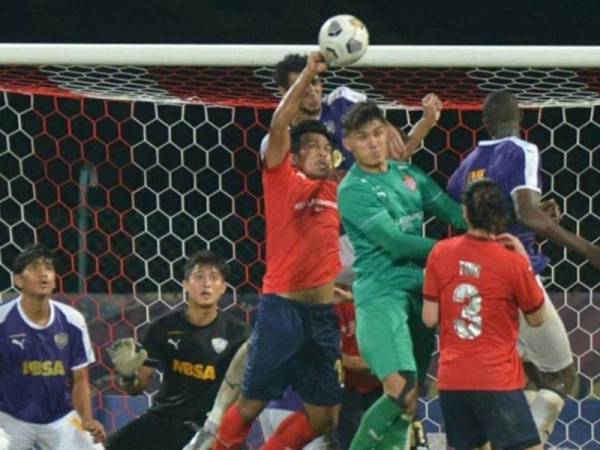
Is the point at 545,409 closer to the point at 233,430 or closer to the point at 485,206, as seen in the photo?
the point at 485,206

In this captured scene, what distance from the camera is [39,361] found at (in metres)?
9.54

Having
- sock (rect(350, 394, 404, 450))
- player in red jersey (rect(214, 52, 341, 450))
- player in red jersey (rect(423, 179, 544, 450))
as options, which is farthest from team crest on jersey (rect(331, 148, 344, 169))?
sock (rect(350, 394, 404, 450))

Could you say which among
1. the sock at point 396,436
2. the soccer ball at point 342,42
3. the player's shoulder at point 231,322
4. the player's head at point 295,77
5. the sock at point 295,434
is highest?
the soccer ball at point 342,42

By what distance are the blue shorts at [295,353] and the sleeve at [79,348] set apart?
1.15 m

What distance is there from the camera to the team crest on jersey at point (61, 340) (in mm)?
9555

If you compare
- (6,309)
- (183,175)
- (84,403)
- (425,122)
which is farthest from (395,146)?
(183,175)

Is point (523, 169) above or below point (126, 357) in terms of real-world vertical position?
above

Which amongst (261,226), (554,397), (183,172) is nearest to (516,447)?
(554,397)

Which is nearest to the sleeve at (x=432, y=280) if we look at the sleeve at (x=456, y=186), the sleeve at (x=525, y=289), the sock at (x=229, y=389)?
the sleeve at (x=525, y=289)

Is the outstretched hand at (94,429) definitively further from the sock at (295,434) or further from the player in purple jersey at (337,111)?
the player in purple jersey at (337,111)

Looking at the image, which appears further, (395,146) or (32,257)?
(32,257)

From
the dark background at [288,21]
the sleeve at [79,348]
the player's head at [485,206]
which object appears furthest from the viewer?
the dark background at [288,21]

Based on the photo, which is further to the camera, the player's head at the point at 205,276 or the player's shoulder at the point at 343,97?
the player's head at the point at 205,276

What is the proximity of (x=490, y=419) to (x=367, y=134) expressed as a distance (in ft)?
3.99
